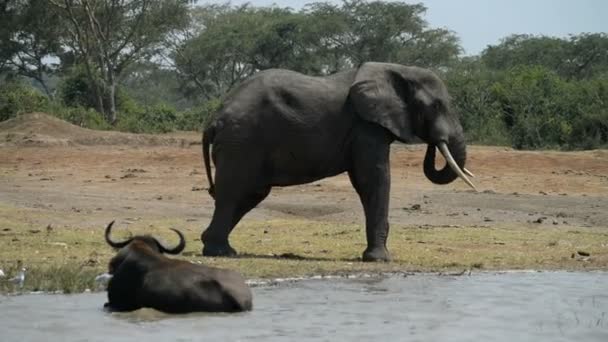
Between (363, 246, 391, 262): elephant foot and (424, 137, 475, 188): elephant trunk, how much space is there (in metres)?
1.30

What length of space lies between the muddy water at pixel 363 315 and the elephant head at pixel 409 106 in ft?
6.67

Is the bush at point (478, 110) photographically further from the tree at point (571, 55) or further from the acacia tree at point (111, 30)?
the tree at point (571, 55)

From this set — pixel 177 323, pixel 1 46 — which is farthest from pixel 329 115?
pixel 1 46

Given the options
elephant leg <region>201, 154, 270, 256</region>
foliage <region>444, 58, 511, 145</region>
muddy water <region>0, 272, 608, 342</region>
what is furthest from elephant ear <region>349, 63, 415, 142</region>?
foliage <region>444, 58, 511, 145</region>

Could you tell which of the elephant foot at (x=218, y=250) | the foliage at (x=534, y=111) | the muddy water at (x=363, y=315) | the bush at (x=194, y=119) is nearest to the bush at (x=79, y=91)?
the bush at (x=194, y=119)

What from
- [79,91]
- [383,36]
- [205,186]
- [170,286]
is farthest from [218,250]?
[383,36]

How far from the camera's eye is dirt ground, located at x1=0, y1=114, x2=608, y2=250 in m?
19.9

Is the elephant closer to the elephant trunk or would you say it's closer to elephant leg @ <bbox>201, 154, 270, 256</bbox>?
elephant leg @ <bbox>201, 154, 270, 256</bbox>

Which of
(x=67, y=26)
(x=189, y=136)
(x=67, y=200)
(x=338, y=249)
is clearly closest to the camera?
(x=338, y=249)

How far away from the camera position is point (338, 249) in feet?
52.9

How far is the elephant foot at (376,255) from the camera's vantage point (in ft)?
48.3

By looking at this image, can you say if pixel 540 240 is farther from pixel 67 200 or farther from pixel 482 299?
pixel 67 200

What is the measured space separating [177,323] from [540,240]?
26.5 ft

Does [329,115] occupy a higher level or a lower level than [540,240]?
higher
